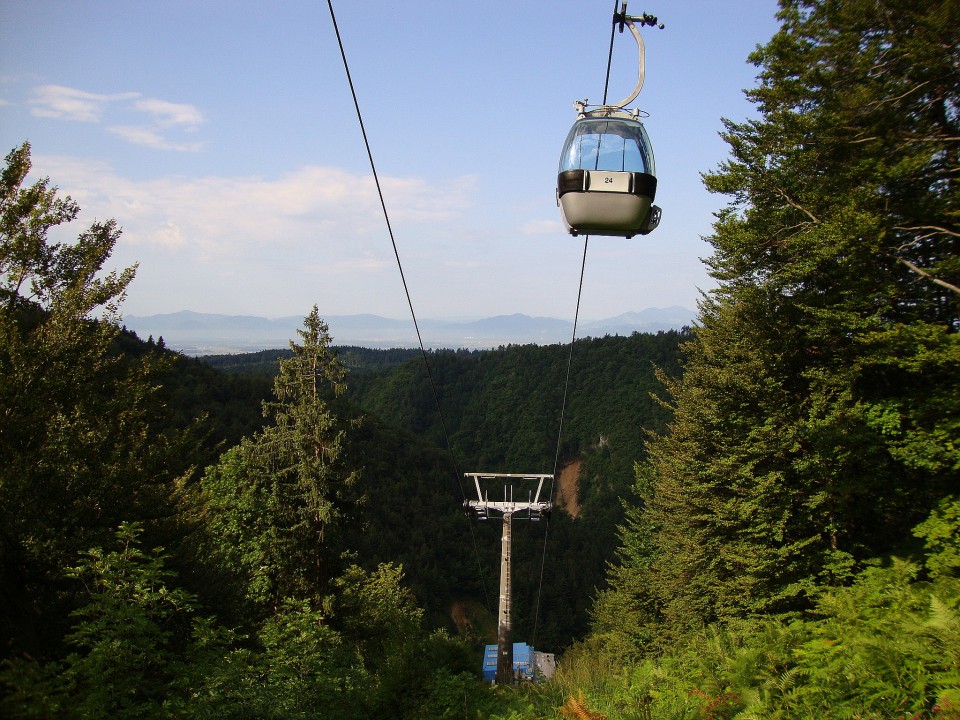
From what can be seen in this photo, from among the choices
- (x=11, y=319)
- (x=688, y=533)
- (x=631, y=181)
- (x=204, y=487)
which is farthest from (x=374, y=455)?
(x=631, y=181)

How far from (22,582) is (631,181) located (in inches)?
389

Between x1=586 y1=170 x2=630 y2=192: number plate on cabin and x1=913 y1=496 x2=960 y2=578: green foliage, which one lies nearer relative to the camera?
x1=586 y1=170 x2=630 y2=192: number plate on cabin

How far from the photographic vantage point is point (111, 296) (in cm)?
1214

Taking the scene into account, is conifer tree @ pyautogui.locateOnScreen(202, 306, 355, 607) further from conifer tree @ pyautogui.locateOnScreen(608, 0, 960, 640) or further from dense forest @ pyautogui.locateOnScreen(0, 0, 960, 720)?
conifer tree @ pyautogui.locateOnScreen(608, 0, 960, 640)

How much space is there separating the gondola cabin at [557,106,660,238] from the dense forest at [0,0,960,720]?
15.2ft

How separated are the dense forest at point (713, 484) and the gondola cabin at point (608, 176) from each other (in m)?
4.63

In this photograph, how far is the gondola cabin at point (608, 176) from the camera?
21.3ft

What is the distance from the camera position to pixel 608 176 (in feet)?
21.3

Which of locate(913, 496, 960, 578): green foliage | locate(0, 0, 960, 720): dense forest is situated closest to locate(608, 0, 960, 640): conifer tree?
locate(0, 0, 960, 720): dense forest

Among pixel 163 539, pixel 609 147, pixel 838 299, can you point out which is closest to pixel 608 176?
pixel 609 147

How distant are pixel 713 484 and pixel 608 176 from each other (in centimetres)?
1140

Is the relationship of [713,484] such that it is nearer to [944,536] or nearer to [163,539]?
[944,536]

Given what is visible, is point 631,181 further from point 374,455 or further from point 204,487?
point 374,455

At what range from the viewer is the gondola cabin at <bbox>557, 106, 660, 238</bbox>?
6492mm
